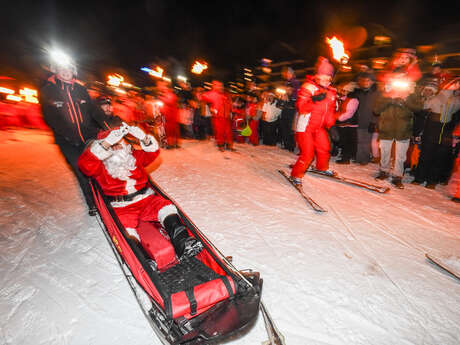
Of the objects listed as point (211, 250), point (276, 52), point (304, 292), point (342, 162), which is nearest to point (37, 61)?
point (211, 250)

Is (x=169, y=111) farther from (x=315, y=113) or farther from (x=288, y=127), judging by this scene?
(x=315, y=113)

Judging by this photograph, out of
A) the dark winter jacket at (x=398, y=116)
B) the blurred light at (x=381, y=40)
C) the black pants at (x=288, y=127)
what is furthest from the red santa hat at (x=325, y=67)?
the blurred light at (x=381, y=40)

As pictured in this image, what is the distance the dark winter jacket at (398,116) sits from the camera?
4.04 meters

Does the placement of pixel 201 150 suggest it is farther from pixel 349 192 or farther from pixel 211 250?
pixel 211 250

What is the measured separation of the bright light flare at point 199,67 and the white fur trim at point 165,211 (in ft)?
68.5

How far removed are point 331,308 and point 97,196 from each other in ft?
7.62

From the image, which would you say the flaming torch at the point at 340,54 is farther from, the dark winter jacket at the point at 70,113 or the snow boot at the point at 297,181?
the dark winter jacket at the point at 70,113

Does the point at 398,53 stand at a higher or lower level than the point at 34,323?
higher

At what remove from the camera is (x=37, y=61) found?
8.90 feet

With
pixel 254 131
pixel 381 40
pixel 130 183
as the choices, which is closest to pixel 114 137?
pixel 130 183

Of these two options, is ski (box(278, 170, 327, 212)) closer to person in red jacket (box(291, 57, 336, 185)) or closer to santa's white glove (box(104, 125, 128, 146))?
person in red jacket (box(291, 57, 336, 185))

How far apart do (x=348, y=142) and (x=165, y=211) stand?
5.47m

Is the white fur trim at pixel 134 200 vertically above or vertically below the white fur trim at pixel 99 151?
below

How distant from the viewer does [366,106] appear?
5230mm
